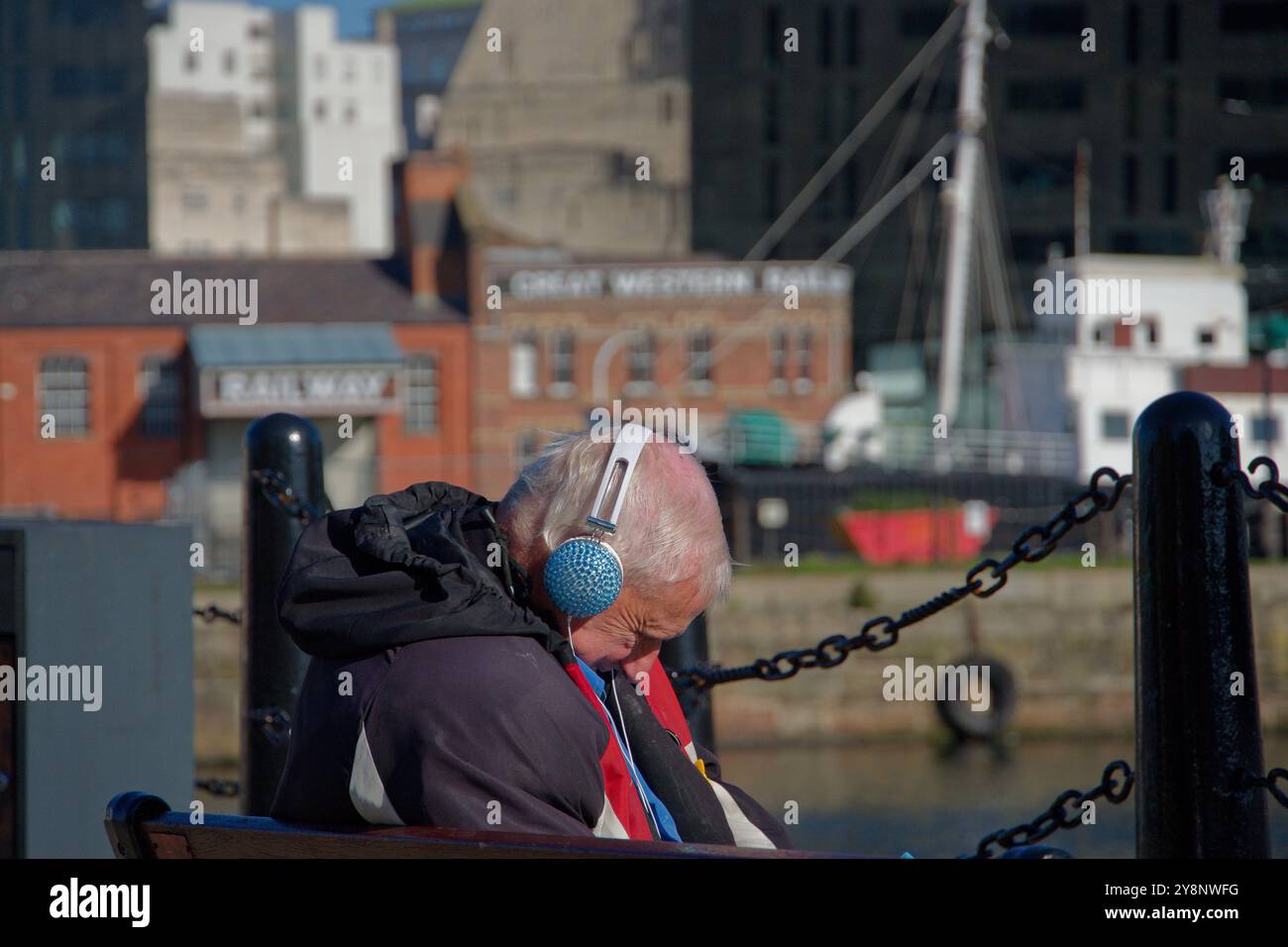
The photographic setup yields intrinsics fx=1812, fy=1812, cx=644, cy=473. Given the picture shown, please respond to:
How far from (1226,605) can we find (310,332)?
40.2 metres

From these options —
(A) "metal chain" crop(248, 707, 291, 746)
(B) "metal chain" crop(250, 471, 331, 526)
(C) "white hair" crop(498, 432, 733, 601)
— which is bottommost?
(A) "metal chain" crop(248, 707, 291, 746)

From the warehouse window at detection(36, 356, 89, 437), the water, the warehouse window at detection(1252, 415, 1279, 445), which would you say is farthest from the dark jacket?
the warehouse window at detection(36, 356, 89, 437)

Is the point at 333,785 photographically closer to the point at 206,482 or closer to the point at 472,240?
the point at 206,482

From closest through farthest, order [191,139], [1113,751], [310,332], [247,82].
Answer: [1113,751] → [310,332] → [191,139] → [247,82]

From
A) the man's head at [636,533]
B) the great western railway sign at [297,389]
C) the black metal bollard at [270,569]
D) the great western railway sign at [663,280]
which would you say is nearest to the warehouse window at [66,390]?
the great western railway sign at [297,389]

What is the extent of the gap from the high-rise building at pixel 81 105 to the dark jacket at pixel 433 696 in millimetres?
71256

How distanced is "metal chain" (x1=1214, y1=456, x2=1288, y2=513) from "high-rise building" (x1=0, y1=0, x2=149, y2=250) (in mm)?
70963

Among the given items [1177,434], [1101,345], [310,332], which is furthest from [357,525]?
[310,332]

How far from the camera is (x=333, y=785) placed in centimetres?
291

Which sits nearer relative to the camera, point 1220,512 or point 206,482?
point 1220,512

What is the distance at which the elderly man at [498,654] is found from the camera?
276 centimetres

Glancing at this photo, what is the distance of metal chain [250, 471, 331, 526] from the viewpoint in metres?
5.23

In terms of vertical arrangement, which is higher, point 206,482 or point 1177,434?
point 206,482

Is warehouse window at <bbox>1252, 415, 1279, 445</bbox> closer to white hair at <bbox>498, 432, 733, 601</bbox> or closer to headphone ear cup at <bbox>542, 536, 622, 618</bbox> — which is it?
white hair at <bbox>498, 432, 733, 601</bbox>
